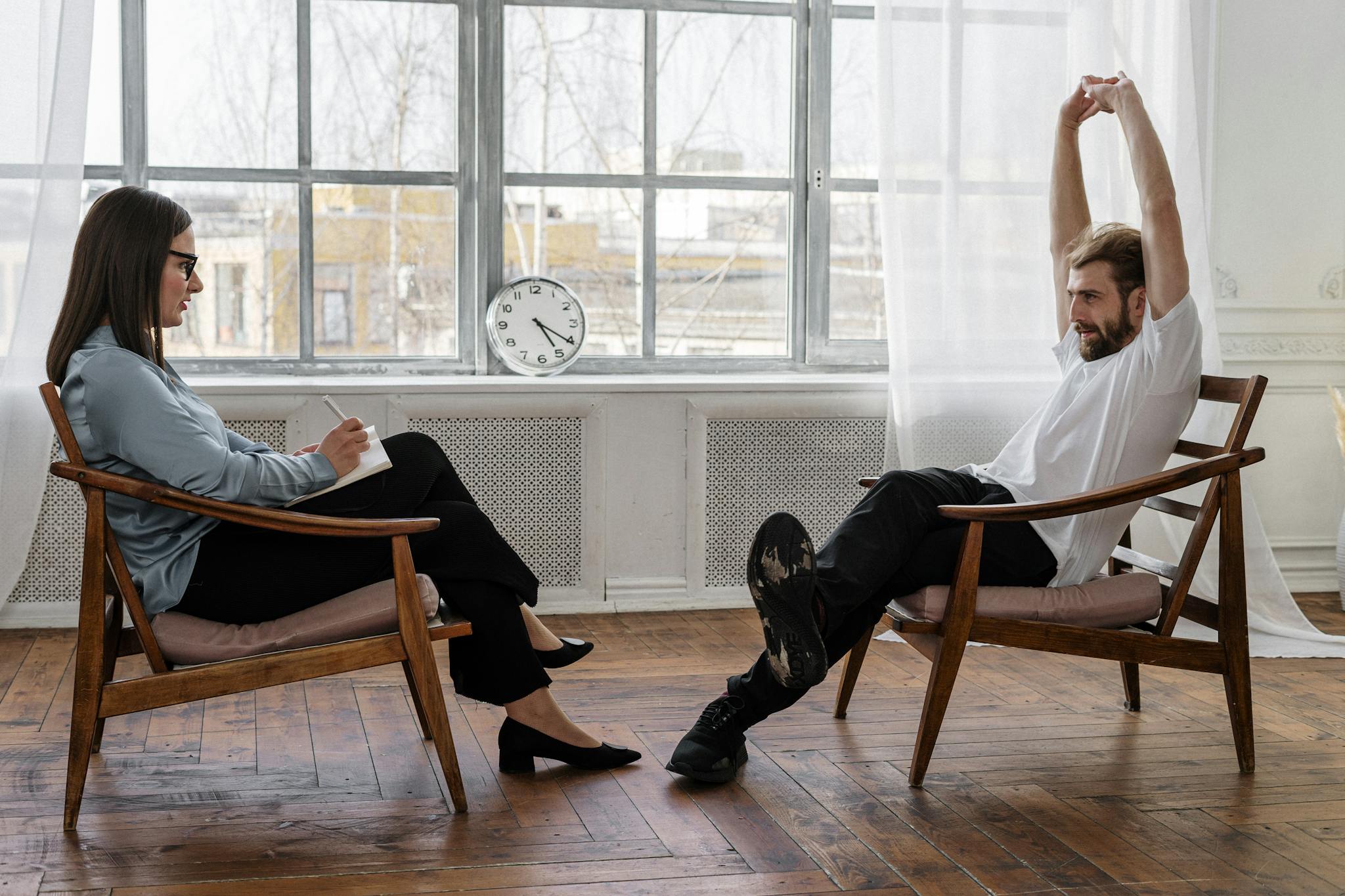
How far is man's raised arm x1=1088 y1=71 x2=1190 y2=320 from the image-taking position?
243 centimetres

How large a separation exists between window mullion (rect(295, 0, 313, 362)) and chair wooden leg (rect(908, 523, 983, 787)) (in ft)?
7.91

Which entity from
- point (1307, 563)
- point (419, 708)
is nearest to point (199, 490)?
point (419, 708)

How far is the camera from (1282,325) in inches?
164

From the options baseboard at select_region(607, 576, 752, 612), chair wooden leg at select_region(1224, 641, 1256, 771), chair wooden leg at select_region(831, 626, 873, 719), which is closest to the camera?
chair wooden leg at select_region(1224, 641, 1256, 771)

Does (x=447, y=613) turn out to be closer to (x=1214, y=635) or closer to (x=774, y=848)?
(x=774, y=848)

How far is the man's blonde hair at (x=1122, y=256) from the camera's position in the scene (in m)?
2.60

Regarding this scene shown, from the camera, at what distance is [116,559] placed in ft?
6.99

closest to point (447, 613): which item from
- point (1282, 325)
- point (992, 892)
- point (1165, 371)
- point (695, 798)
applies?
point (695, 798)

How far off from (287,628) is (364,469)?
12.7 inches

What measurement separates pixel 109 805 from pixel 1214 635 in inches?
114

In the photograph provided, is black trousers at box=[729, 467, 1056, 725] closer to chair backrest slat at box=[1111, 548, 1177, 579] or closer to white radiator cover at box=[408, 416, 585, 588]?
chair backrest slat at box=[1111, 548, 1177, 579]

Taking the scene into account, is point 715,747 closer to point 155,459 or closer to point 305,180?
point 155,459

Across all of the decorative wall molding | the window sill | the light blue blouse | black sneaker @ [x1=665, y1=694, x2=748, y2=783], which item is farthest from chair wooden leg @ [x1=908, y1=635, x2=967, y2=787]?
the decorative wall molding

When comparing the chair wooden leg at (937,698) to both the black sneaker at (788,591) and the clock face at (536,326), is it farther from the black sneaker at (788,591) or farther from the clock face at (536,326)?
the clock face at (536,326)
